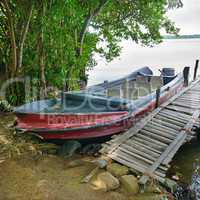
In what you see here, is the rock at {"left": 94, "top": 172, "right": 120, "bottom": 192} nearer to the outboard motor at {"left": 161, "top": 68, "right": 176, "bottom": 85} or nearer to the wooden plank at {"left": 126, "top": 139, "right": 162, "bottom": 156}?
the wooden plank at {"left": 126, "top": 139, "right": 162, "bottom": 156}

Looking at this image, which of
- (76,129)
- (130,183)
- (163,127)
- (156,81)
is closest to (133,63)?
(156,81)

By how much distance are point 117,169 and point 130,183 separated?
1.52 feet

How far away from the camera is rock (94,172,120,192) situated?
15.3 feet

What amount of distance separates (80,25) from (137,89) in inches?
121

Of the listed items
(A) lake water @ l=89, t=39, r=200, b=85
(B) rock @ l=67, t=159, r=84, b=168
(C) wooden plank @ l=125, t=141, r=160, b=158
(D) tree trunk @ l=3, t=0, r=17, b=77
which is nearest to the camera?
(B) rock @ l=67, t=159, r=84, b=168

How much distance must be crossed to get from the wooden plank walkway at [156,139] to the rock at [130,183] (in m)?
0.13

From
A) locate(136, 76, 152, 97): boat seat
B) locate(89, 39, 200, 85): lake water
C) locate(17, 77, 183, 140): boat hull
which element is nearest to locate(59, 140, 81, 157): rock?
locate(17, 77, 183, 140): boat hull

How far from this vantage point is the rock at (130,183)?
15.5ft

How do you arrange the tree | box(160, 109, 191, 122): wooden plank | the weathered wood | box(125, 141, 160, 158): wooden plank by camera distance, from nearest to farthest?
box(125, 141, 160, 158): wooden plank < the weathered wood < box(160, 109, 191, 122): wooden plank < the tree

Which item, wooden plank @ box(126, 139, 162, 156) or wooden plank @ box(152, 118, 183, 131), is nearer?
wooden plank @ box(126, 139, 162, 156)

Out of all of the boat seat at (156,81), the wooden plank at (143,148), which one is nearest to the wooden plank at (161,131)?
the wooden plank at (143,148)

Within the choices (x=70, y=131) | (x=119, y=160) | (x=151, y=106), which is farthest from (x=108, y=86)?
(x=119, y=160)

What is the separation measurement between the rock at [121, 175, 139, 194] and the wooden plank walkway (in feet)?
0.43

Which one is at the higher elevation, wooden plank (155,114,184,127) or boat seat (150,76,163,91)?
boat seat (150,76,163,91)
